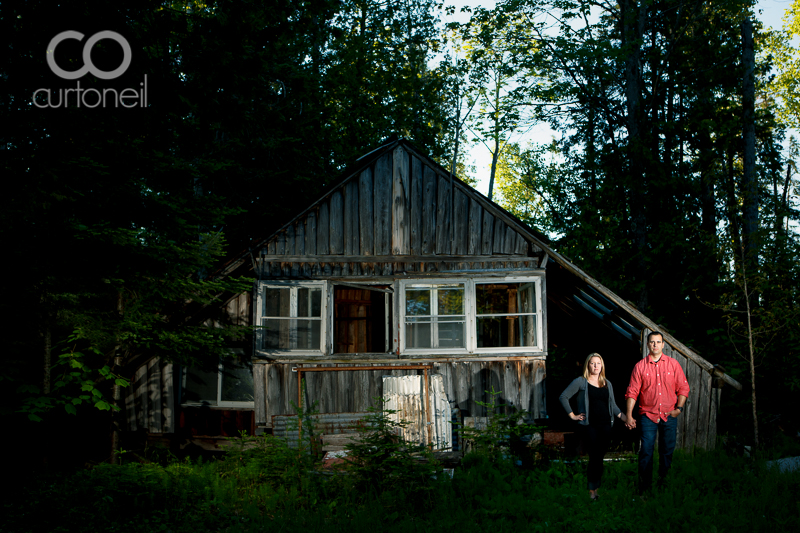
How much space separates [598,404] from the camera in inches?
290

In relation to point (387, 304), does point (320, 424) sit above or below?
below

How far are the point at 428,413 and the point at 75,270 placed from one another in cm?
634

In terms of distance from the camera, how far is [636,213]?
63.9 feet

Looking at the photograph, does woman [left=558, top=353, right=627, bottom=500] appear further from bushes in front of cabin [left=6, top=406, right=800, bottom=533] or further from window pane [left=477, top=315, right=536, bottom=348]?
window pane [left=477, top=315, right=536, bottom=348]

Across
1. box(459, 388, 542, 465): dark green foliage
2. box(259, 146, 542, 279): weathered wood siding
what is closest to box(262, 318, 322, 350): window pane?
box(259, 146, 542, 279): weathered wood siding

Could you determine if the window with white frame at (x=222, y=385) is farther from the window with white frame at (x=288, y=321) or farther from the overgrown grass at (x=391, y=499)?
the overgrown grass at (x=391, y=499)

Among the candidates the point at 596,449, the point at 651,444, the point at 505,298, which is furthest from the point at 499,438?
the point at 505,298

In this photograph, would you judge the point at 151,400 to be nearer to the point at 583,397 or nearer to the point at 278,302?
the point at 278,302

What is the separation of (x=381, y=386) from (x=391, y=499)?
3977mm

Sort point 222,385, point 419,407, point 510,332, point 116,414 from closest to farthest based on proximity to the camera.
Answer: point 116,414 → point 419,407 → point 222,385 → point 510,332

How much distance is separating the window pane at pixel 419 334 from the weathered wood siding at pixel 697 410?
394cm

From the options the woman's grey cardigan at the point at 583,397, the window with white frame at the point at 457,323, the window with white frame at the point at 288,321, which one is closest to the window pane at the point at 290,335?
the window with white frame at the point at 288,321

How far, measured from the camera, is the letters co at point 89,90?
23.2 feet

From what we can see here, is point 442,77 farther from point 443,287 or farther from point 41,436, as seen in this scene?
point 41,436
